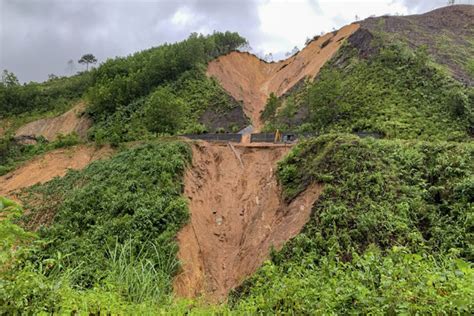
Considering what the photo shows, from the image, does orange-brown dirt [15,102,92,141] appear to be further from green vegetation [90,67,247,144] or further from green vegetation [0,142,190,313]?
green vegetation [0,142,190,313]

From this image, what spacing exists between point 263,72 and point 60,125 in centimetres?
2562

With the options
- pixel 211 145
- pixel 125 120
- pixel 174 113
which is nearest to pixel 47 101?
pixel 125 120

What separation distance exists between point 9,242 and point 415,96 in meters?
27.1

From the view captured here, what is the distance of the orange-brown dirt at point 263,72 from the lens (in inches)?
1554

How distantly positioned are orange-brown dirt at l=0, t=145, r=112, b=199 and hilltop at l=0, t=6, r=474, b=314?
0.45ft

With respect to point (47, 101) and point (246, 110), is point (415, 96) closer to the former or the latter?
point (246, 110)

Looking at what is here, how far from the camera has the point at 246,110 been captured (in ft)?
122

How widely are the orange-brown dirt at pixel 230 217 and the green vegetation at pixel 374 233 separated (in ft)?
3.72

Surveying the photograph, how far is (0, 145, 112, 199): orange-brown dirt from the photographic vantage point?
877 inches

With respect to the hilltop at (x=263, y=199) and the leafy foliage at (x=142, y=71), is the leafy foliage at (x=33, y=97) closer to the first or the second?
the leafy foliage at (x=142, y=71)

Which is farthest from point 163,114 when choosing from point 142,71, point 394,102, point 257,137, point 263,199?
point 142,71

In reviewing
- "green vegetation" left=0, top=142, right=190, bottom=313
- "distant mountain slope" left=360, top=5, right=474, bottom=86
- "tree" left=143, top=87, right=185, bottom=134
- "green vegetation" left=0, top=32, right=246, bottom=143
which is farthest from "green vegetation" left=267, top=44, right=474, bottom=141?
"green vegetation" left=0, top=142, right=190, bottom=313

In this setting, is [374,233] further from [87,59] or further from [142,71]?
[87,59]

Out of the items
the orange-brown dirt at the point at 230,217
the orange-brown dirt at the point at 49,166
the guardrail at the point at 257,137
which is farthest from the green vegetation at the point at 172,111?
the orange-brown dirt at the point at 230,217
